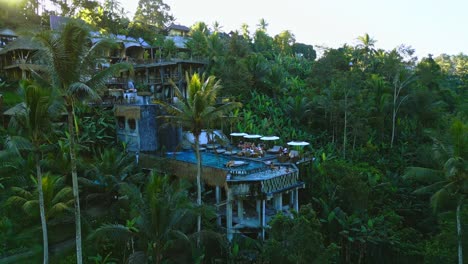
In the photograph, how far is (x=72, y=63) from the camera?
10.5m

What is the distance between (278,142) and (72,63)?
19.4 m

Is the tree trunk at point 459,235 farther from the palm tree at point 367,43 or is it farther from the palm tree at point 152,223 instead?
the palm tree at point 367,43

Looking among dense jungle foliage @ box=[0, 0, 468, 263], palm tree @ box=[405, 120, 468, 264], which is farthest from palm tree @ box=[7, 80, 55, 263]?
palm tree @ box=[405, 120, 468, 264]

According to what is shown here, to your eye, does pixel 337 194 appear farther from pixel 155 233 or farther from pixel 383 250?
pixel 155 233

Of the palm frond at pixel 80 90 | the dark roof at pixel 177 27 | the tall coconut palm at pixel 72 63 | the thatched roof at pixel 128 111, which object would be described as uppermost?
the dark roof at pixel 177 27

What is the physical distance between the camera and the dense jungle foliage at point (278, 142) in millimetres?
12211

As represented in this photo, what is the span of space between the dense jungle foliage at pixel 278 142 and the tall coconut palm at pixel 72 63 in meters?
0.08

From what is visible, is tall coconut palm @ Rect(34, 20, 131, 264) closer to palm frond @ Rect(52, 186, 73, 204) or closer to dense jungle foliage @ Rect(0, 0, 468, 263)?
dense jungle foliage @ Rect(0, 0, 468, 263)

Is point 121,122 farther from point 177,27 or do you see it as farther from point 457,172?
point 177,27

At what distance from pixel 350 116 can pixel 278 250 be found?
18.4 m

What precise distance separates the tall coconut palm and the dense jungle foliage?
77 millimetres

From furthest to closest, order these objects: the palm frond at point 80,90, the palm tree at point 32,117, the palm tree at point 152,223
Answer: the palm tree at point 152,223, the palm tree at point 32,117, the palm frond at point 80,90

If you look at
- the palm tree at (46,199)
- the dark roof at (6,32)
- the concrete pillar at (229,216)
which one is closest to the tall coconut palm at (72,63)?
the palm tree at (46,199)

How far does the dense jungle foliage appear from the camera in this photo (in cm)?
1221
